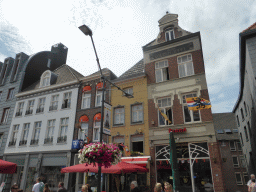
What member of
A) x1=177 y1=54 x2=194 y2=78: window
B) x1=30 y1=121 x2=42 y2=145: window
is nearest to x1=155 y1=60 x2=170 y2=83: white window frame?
x1=177 y1=54 x2=194 y2=78: window

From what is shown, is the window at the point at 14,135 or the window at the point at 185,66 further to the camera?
the window at the point at 14,135

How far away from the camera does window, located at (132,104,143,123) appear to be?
631 inches

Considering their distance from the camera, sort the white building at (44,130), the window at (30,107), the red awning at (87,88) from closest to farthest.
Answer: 1. the white building at (44,130)
2. the red awning at (87,88)
3. the window at (30,107)

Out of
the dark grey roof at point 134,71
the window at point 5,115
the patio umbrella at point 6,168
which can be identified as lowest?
the patio umbrella at point 6,168

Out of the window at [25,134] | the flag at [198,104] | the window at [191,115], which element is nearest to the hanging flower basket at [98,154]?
the flag at [198,104]

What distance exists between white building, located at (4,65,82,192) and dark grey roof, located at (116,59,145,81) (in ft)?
18.4

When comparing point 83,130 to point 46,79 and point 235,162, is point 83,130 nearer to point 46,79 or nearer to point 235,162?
point 46,79

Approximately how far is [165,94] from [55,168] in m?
12.8

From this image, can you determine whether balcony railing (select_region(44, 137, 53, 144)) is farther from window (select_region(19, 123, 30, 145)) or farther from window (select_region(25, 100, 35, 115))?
window (select_region(25, 100, 35, 115))

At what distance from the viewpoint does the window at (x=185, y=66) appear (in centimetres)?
1524

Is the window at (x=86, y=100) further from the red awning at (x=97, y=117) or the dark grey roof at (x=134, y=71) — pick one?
the dark grey roof at (x=134, y=71)

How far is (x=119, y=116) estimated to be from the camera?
668 inches

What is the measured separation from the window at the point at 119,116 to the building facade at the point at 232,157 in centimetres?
2467

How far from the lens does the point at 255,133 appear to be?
1881 centimetres
